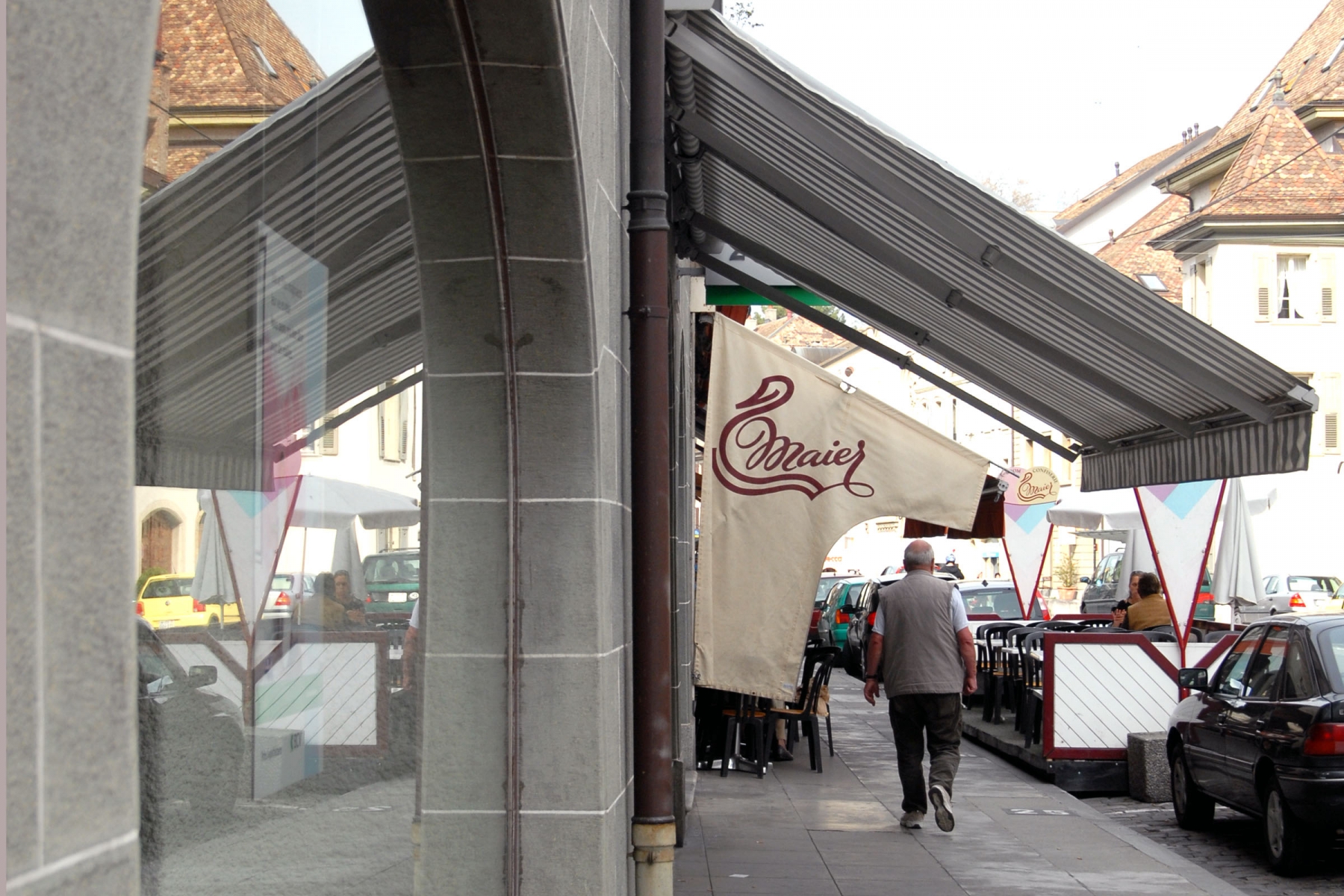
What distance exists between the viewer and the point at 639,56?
5867mm

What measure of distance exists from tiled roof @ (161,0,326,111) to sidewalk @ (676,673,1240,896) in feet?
18.5

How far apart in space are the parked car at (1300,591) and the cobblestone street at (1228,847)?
1749 cm

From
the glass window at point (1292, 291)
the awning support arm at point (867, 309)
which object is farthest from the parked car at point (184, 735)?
the glass window at point (1292, 291)

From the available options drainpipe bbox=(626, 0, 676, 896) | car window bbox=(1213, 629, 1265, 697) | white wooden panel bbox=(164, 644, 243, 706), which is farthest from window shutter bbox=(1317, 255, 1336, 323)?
white wooden panel bbox=(164, 644, 243, 706)

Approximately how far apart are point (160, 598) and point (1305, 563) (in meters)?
39.0

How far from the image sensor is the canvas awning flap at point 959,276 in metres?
7.14

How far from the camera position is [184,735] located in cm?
235

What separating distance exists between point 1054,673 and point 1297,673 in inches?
124

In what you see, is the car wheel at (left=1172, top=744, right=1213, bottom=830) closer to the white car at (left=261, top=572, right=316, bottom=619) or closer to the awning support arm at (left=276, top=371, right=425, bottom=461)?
the awning support arm at (left=276, top=371, right=425, bottom=461)

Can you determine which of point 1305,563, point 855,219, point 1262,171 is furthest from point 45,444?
point 1262,171

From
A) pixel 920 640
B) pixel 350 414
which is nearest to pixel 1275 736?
pixel 920 640

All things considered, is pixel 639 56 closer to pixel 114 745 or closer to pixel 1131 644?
pixel 114 745

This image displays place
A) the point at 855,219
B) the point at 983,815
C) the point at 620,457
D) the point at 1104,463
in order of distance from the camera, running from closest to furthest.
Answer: the point at 620,457, the point at 855,219, the point at 983,815, the point at 1104,463

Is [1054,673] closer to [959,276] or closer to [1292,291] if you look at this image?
[959,276]
